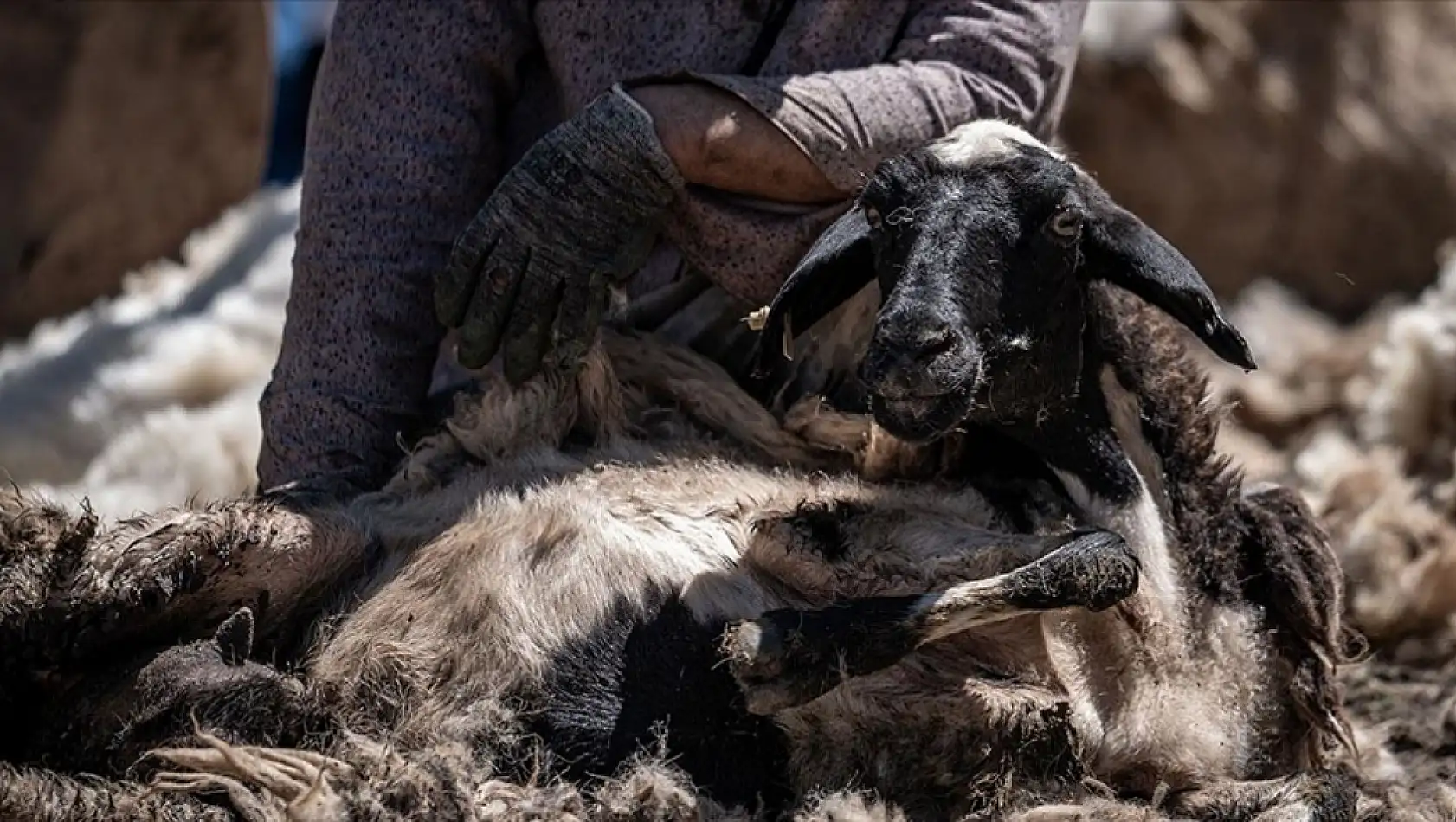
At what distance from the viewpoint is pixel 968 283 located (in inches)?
87.6

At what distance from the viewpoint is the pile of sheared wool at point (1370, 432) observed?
345cm

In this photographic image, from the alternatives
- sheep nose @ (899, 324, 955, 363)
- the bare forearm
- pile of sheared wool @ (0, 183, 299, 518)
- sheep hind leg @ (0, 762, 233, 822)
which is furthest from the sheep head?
pile of sheared wool @ (0, 183, 299, 518)

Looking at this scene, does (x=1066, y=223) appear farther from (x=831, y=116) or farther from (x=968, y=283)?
(x=831, y=116)

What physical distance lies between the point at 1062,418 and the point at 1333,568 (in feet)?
1.61

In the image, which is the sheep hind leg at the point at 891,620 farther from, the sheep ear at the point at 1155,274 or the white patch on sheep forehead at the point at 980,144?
the white patch on sheep forehead at the point at 980,144

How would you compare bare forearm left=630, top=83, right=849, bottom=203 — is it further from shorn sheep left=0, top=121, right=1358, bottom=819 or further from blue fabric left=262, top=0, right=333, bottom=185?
blue fabric left=262, top=0, right=333, bottom=185

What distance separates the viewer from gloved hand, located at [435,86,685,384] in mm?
2529

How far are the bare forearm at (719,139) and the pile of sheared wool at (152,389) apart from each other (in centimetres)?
172

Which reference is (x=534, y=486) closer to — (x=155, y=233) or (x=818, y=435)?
(x=818, y=435)

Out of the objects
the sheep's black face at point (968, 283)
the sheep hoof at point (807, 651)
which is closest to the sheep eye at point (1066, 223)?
the sheep's black face at point (968, 283)

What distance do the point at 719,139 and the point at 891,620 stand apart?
723 mm

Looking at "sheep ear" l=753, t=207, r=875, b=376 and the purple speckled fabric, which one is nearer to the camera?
"sheep ear" l=753, t=207, r=875, b=376

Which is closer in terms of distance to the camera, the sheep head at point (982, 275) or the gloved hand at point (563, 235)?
the sheep head at point (982, 275)

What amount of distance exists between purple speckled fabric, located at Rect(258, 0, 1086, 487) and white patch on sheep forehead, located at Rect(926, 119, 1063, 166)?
1.00ft
